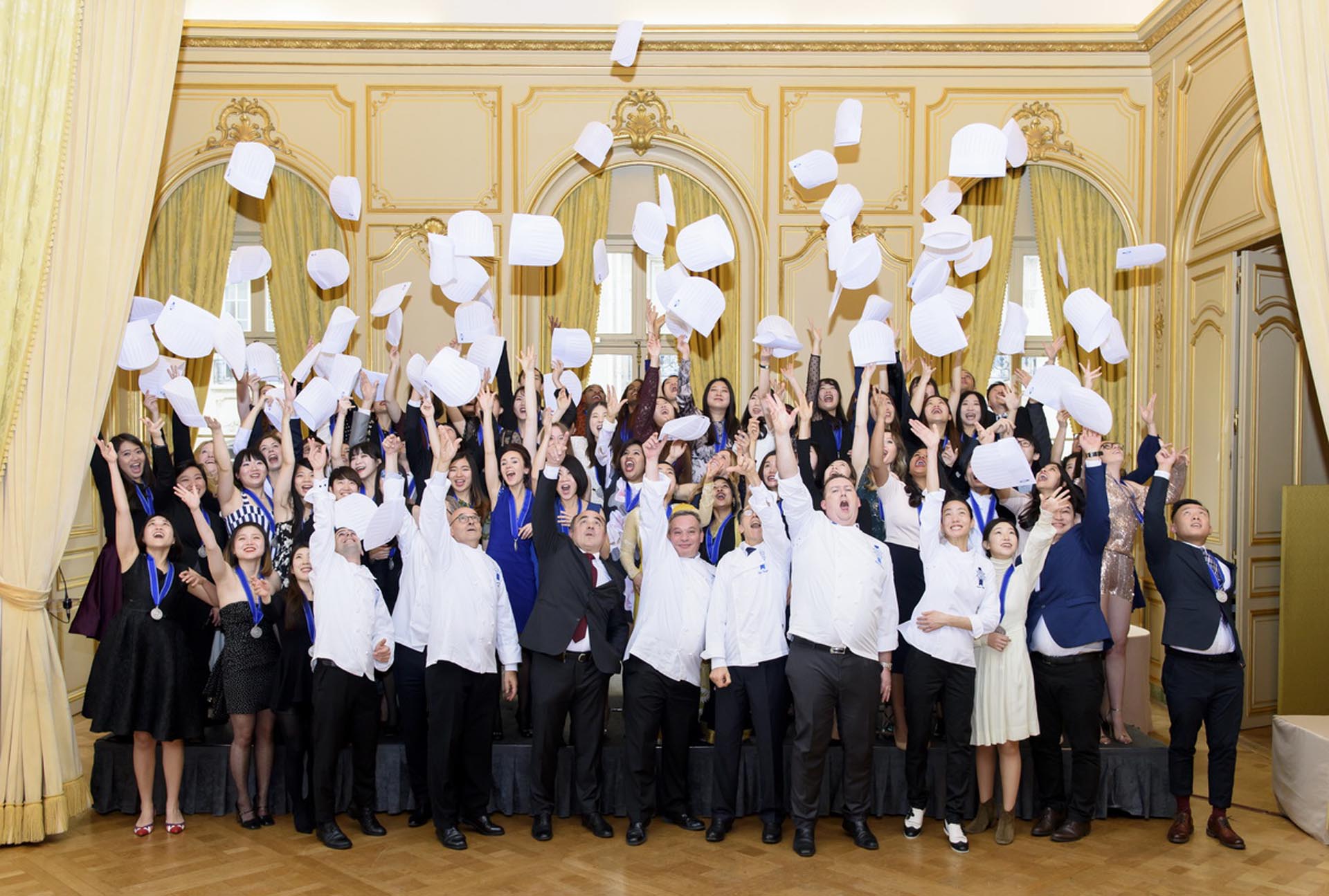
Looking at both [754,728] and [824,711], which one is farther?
[754,728]

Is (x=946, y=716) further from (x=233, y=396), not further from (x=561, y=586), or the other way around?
(x=233, y=396)

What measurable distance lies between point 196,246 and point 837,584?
5237 millimetres

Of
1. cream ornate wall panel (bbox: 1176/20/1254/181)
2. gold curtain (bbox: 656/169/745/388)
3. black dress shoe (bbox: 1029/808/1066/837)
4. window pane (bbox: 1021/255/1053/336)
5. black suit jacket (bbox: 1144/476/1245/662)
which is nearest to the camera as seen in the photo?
black suit jacket (bbox: 1144/476/1245/662)

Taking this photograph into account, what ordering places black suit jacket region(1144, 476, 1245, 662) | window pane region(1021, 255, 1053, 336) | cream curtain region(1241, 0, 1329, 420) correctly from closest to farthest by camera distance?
black suit jacket region(1144, 476, 1245, 662), cream curtain region(1241, 0, 1329, 420), window pane region(1021, 255, 1053, 336)

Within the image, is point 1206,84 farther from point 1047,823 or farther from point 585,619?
point 585,619

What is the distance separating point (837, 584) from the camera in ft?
13.3

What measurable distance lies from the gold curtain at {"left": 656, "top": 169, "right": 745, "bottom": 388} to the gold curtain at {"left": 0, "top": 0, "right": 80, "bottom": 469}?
378 cm

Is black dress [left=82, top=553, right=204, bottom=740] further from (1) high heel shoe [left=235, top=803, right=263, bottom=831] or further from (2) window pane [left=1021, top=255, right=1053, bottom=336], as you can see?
(2) window pane [left=1021, top=255, right=1053, bottom=336]

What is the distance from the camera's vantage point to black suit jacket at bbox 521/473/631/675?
4145 millimetres

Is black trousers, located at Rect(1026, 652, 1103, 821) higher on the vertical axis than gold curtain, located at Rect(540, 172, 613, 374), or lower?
lower

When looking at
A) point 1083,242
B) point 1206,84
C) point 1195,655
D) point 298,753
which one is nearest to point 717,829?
point 298,753

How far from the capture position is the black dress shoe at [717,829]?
4.19 metres

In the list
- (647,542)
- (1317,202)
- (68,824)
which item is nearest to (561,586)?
(647,542)

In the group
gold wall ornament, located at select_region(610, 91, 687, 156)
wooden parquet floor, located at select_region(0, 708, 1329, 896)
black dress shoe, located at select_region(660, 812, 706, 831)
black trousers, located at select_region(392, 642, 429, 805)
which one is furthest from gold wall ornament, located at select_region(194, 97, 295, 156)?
black dress shoe, located at select_region(660, 812, 706, 831)
